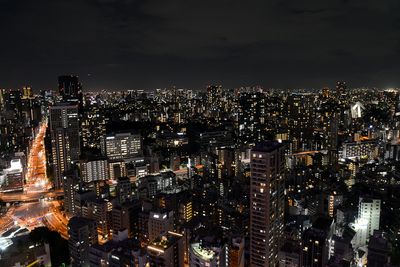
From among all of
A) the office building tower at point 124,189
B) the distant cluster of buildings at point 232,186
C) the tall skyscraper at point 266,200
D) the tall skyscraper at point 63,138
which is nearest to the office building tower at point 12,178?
the distant cluster of buildings at point 232,186

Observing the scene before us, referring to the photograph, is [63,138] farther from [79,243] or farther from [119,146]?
[79,243]

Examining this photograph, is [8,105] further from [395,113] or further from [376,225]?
[395,113]

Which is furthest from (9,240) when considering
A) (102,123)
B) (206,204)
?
(102,123)

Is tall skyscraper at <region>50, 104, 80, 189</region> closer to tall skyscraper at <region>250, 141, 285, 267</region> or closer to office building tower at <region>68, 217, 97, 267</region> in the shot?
office building tower at <region>68, 217, 97, 267</region>

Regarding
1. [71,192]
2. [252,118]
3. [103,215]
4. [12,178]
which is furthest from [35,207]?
[252,118]

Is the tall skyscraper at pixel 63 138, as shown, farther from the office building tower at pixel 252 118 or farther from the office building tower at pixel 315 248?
the office building tower at pixel 315 248
